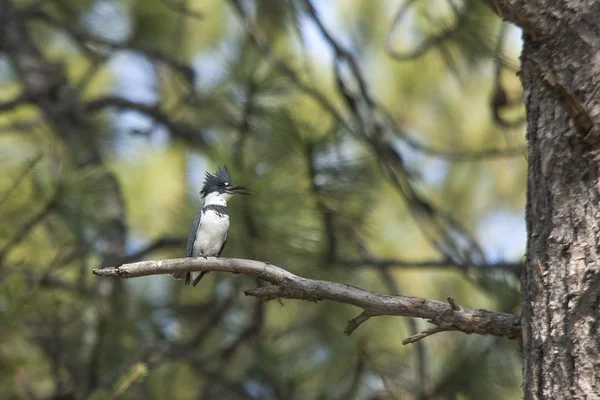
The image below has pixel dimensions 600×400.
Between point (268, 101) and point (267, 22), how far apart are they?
557mm

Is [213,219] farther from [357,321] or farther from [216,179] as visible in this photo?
[357,321]

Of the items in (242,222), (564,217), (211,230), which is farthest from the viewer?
(242,222)

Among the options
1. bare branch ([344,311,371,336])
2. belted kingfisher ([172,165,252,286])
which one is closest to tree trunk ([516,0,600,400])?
bare branch ([344,311,371,336])

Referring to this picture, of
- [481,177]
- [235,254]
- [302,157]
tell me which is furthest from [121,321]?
[481,177]

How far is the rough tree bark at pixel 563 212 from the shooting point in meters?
1.75

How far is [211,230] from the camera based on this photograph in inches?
114

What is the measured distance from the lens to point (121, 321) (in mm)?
3797

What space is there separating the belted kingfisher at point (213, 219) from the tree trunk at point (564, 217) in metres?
1.21

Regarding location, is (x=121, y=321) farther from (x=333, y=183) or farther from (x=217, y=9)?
(x=217, y=9)

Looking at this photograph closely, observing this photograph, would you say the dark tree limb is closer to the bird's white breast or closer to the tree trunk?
the tree trunk

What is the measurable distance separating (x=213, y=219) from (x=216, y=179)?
0.48ft

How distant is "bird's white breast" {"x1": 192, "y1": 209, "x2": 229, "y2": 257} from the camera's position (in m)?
2.88

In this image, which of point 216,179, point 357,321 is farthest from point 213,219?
point 357,321

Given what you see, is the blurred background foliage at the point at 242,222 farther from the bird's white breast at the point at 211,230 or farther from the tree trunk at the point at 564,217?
the tree trunk at the point at 564,217
